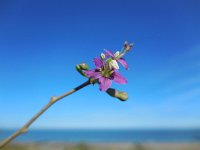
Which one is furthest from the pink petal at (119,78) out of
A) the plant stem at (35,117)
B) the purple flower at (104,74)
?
the plant stem at (35,117)

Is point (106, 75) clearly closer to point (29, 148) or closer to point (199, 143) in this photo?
point (29, 148)

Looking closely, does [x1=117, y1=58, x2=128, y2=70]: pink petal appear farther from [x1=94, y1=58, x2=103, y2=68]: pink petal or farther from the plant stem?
the plant stem

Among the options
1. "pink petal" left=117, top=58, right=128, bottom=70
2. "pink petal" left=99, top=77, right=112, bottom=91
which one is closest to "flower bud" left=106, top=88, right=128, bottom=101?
"pink petal" left=99, top=77, right=112, bottom=91

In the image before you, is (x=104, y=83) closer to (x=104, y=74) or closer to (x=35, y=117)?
(x=104, y=74)

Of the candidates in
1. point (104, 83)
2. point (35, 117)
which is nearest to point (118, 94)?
point (104, 83)

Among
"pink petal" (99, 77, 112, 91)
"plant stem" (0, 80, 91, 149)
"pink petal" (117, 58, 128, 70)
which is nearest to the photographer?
"plant stem" (0, 80, 91, 149)

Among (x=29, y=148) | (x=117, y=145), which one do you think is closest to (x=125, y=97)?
(x=29, y=148)

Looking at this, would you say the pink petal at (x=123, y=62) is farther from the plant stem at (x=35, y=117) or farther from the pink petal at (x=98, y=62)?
the plant stem at (x=35, y=117)
